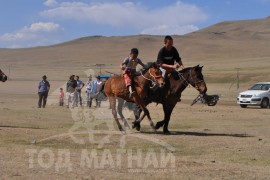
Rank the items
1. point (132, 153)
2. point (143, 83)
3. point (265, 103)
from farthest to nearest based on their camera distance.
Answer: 1. point (265, 103)
2. point (143, 83)
3. point (132, 153)

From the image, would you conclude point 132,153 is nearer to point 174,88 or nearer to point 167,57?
point 174,88

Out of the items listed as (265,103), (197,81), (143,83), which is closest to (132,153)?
(143,83)

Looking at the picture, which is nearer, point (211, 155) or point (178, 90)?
point (211, 155)

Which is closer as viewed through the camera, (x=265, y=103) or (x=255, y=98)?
(x=255, y=98)

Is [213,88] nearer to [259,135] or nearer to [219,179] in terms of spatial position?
[259,135]

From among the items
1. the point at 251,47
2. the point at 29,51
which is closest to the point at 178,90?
the point at 251,47

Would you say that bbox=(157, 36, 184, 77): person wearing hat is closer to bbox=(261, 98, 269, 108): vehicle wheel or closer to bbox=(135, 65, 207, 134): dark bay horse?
bbox=(135, 65, 207, 134): dark bay horse

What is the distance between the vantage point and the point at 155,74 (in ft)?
52.5

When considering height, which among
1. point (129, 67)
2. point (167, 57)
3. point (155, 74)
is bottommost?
point (155, 74)

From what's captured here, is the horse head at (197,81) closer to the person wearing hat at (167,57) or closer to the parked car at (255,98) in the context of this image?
the person wearing hat at (167,57)

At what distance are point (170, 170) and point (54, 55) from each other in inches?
5950

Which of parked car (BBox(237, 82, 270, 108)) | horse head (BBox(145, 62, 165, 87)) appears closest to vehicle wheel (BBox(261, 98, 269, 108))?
parked car (BBox(237, 82, 270, 108))

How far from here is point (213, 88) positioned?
2186 inches

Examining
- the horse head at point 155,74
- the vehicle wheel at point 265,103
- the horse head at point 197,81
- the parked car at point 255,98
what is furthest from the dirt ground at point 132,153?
the vehicle wheel at point 265,103
